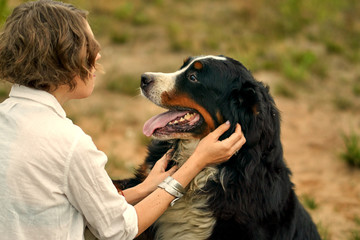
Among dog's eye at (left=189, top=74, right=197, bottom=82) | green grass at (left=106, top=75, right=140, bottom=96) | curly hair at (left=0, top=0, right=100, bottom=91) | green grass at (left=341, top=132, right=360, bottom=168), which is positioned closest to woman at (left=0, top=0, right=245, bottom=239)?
curly hair at (left=0, top=0, right=100, bottom=91)

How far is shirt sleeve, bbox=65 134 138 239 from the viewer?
1625 millimetres

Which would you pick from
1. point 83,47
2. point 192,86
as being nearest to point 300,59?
point 192,86

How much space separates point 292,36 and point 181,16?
209 centimetres

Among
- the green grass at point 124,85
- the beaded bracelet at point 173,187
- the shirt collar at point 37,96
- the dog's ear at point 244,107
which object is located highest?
the dog's ear at point 244,107

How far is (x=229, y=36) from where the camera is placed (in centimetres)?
775

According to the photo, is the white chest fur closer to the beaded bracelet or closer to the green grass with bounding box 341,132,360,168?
the beaded bracelet

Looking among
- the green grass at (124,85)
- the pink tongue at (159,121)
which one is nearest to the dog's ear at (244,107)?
the pink tongue at (159,121)

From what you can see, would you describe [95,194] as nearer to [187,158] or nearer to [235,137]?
[235,137]

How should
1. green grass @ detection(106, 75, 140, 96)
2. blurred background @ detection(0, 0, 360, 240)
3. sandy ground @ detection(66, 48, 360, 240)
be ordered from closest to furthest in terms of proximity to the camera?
sandy ground @ detection(66, 48, 360, 240)
blurred background @ detection(0, 0, 360, 240)
green grass @ detection(106, 75, 140, 96)

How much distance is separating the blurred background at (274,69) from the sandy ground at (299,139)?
11mm

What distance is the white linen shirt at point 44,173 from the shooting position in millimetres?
1593

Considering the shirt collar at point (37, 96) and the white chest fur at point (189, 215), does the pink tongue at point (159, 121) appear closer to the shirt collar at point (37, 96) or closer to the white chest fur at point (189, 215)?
the white chest fur at point (189, 215)

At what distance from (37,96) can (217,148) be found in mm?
882

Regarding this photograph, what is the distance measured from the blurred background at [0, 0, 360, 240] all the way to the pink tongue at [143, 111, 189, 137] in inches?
43.7
